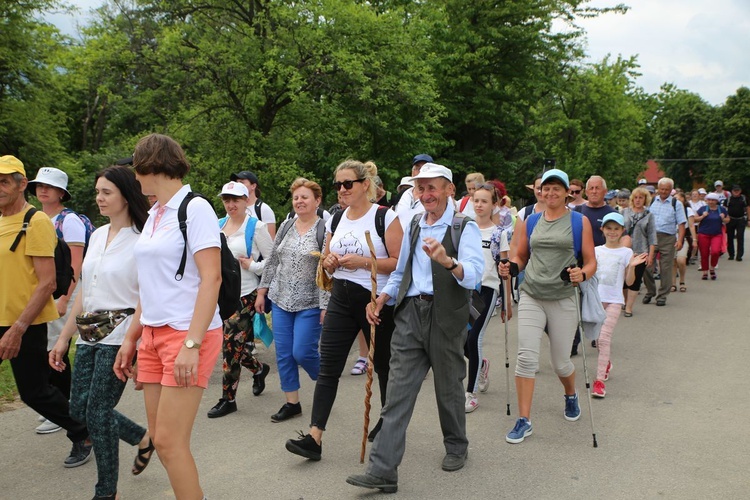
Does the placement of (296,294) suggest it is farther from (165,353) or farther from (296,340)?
(165,353)

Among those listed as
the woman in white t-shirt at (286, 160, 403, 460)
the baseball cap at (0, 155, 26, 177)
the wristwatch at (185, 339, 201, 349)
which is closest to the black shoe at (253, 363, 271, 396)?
the woman in white t-shirt at (286, 160, 403, 460)

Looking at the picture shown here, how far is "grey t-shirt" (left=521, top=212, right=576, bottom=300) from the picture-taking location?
526 cm

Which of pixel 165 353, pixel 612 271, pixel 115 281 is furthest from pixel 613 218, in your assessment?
pixel 165 353

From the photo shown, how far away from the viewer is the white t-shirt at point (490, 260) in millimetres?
6105

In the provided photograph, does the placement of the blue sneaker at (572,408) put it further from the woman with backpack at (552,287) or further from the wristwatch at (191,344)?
the wristwatch at (191,344)

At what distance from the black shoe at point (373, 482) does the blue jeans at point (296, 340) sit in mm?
1319

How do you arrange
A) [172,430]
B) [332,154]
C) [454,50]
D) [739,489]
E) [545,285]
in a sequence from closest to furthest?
1. [172,430]
2. [739,489]
3. [545,285]
4. [332,154]
5. [454,50]

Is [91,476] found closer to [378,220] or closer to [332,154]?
[378,220]

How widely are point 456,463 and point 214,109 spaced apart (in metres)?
17.3

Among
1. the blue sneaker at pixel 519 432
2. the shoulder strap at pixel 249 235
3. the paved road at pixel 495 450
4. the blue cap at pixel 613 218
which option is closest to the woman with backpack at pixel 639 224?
the blue cap at pixel 613 218

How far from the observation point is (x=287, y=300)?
5.36 metres

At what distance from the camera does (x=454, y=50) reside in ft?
85.4

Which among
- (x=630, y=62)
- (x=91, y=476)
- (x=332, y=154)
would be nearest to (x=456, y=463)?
(x=91, y=476)

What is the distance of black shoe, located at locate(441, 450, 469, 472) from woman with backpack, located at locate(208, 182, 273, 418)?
2060 millimetres
